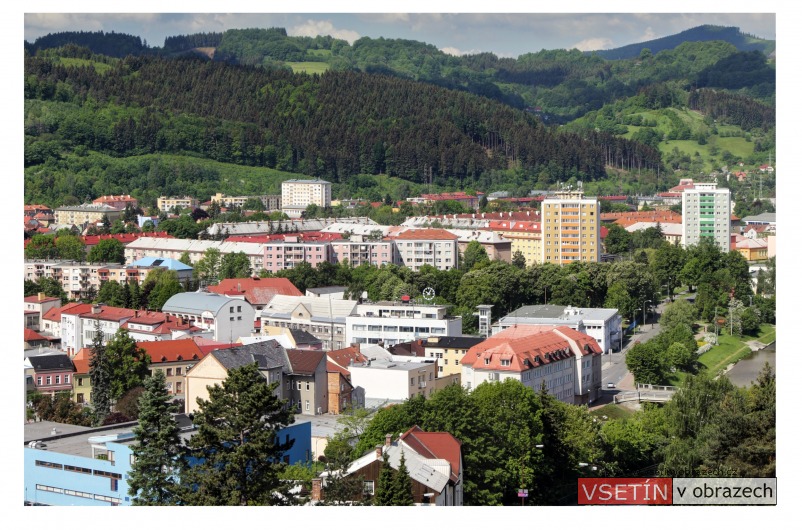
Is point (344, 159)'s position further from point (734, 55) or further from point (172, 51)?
point (734, 55)

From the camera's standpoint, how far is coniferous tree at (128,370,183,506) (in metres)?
12.0

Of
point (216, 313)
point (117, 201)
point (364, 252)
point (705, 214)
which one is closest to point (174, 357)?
point (216, 313)

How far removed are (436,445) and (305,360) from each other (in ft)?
22.0

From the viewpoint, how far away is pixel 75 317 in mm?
25297

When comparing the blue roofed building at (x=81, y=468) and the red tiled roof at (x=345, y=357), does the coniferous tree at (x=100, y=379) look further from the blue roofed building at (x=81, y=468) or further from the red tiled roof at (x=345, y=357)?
the blue roofed building at (x=81, y=468)

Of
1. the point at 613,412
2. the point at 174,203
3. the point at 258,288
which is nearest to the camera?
the point at 613,412

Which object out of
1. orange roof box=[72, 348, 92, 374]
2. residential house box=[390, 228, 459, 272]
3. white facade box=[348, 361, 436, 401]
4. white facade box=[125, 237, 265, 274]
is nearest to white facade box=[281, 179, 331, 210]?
white facade box=[125, 237, 265, 274]

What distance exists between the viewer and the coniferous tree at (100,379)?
1886cm

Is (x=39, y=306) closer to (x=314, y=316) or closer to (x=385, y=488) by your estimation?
(x=314, y=316)

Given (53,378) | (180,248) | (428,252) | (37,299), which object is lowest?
(53,378)

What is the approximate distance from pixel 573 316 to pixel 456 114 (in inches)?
1680

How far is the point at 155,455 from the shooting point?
12.1m

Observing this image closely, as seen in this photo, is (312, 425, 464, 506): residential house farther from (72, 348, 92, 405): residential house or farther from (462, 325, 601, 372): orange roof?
(72, 348, 92, 405): residential house

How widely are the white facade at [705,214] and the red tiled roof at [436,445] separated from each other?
28.4 meters
